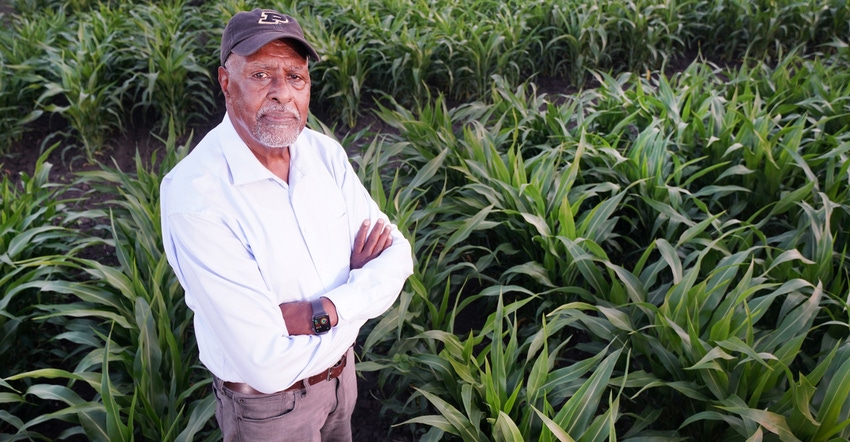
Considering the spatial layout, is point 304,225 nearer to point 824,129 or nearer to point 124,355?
point 124,355

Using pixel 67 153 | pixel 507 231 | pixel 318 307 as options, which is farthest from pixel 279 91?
pixel 67 153

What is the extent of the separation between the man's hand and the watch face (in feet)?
0.61

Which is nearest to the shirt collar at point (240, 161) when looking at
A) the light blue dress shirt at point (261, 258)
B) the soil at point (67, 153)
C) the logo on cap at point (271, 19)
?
the light blue dress shirt at point (261, 258)

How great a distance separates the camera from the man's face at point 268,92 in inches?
42.5

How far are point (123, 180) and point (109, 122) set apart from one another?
137 centimetres

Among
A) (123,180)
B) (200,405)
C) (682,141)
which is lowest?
(200,405)

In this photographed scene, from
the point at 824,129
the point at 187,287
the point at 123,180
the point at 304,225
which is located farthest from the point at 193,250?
the point at 824,129

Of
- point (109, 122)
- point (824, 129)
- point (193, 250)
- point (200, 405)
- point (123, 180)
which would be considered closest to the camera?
point (193, 250)

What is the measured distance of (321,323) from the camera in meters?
1.11

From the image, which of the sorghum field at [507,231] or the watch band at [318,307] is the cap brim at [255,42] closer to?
the watch band at [318,307]

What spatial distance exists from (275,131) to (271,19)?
0.19 m

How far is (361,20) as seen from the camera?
Answer: 13.6 ft

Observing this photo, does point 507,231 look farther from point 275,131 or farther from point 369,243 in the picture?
point 275,131

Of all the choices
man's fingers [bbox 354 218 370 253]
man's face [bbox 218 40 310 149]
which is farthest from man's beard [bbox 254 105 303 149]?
man's fingers [bbox 354 218 370 253]
